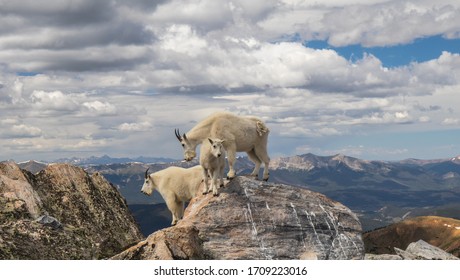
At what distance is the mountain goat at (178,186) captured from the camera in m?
32.2

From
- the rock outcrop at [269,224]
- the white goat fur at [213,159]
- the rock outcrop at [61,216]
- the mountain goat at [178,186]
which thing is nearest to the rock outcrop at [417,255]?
the rock outcrop at [269,224]

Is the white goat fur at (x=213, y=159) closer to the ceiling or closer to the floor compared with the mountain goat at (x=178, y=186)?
closer to the ceiling

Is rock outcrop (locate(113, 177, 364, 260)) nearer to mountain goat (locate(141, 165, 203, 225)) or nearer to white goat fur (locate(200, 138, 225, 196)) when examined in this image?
white goat fur (locate(200, 138, 225, 196))

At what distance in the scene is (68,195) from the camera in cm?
4172

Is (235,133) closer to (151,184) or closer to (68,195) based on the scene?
(151,184)

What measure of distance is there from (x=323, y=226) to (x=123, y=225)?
19499 mm

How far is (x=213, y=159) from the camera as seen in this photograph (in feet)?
90.8

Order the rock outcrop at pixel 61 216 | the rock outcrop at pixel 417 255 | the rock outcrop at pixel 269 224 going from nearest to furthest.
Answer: the rock outcrop at pixel 61 216 < the rock outcrop at pixel 269 224 < the rock outcrop at pixel 417 255

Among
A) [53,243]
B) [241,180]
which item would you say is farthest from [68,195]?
[241,180]

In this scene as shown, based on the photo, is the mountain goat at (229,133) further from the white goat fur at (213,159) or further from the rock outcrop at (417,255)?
the rock outcrop at (417,255)

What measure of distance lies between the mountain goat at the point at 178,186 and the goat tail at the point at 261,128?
4.85m

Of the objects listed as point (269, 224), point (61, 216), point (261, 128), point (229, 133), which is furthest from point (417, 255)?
point (61, 216)

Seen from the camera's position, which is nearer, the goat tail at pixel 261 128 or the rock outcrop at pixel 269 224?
the rock outcrop at pixel 269 224

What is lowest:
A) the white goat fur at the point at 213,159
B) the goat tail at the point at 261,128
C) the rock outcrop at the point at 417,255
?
the rock outcrop at the point at 417,255
